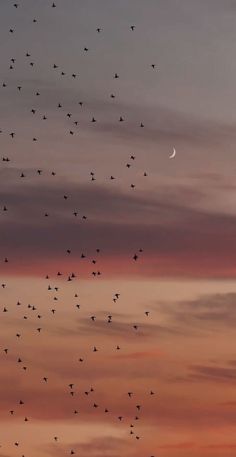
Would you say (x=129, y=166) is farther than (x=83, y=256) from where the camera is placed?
No

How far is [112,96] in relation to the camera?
330 ft

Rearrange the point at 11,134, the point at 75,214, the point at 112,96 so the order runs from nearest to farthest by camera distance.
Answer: the point at 112,96 → the point at 11,134 → the point at 75,214

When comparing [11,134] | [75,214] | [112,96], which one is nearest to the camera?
[112,96]

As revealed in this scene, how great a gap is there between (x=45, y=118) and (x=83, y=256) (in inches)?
2496

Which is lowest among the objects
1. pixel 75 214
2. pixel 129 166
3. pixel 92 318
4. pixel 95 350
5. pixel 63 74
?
pixel 95 350

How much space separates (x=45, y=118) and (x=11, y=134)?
52.6 feet

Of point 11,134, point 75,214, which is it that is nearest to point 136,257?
point 75,214

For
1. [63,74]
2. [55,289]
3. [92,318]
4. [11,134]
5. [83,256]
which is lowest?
[92,318]

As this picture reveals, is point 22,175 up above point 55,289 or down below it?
above

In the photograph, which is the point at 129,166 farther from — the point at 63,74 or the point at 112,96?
the point at 63,74

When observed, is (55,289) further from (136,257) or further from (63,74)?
(63,74)

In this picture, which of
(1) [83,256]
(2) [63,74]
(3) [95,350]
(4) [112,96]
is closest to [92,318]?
(3) [95,350]

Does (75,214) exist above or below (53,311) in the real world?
above

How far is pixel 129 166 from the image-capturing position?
10925 cm
